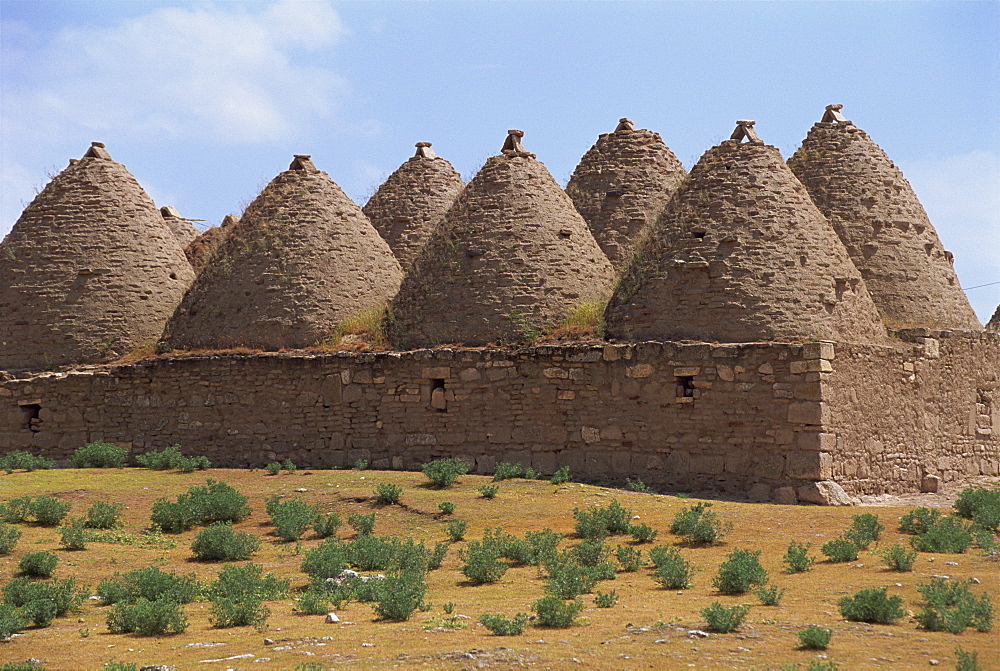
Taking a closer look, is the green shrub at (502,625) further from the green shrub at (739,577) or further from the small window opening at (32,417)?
the small window opening at (32,417)

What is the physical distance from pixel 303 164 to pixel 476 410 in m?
5.70

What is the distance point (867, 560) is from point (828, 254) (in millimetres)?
5487

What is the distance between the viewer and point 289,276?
53.6ft

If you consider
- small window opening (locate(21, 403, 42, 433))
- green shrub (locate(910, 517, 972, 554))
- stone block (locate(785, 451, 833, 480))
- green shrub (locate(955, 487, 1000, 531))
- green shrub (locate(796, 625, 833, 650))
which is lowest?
green shrub (locate(796, 625, 833, 650))

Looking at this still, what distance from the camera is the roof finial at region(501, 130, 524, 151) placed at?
1673 centimetres

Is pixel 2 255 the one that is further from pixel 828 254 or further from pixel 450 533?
pixel 828 254

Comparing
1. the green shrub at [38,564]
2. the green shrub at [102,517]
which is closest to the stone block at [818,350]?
the green shrub at [102,517]

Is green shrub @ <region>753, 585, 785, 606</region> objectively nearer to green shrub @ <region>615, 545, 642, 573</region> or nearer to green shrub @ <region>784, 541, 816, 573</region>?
green shrub @ <region>784, 541, 816, 573</region>

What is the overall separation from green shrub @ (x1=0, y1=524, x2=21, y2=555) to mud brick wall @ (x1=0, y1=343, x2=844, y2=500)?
5037 millimetres

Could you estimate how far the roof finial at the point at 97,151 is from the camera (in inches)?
736

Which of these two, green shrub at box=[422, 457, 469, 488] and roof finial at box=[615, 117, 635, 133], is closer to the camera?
green shrub at box=[422, 457, 469, 488]

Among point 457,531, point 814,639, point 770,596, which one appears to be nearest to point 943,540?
point 770,596

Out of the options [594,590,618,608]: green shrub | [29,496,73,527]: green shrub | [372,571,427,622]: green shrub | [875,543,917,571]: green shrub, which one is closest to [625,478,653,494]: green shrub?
[875,543,917,571]: green shrub

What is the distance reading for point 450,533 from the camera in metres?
11.4
